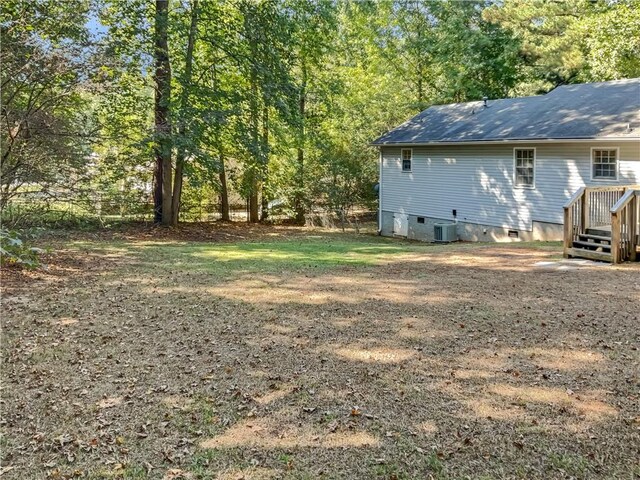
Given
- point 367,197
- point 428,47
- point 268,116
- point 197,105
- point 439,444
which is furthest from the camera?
point 428,47

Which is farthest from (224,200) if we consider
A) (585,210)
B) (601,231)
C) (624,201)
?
(624,201)

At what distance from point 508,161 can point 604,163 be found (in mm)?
2961

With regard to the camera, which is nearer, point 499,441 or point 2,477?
point 2,477

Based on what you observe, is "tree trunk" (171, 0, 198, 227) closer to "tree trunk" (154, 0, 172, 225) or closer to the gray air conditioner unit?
"tree trunk" (154, 0, 172, 225)

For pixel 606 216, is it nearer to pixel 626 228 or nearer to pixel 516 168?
pixel 626 228

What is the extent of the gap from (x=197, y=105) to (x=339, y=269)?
355 inches

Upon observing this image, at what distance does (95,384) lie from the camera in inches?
179

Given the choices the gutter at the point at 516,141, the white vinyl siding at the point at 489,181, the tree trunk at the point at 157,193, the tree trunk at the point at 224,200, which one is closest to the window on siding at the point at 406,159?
the white vinyl siding at the point at 489,181

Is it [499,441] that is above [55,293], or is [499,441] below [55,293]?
below

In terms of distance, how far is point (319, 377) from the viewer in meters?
4.62

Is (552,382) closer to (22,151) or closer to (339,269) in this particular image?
(339,269)

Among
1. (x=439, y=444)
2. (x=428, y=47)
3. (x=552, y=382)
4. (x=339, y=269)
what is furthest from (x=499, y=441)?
(x=428, y=47)

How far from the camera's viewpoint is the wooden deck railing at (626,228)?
31.6 ft

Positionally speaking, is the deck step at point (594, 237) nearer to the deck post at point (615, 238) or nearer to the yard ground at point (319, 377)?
the deck post at point (615, 238)
